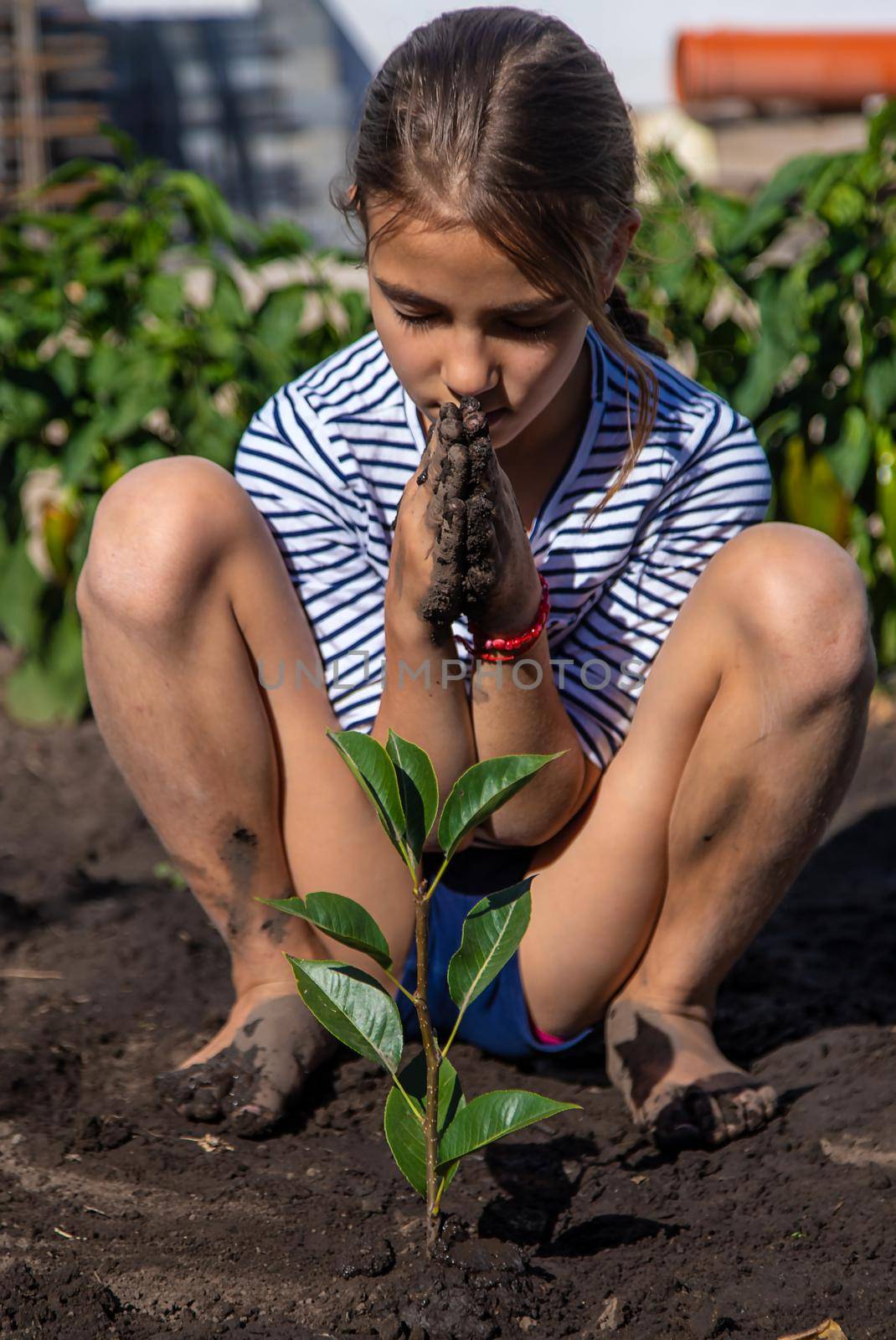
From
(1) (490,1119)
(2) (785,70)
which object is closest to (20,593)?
(1) (490,1119)

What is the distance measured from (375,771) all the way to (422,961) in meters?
0.20

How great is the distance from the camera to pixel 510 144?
4.83ft

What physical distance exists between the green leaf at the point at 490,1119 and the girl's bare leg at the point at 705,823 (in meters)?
0.42

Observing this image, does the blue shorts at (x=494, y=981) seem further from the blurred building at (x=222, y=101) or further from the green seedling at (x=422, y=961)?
the blurred building at (x=222, y=101)

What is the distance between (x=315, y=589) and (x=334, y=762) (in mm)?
237

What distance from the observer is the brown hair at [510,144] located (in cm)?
146

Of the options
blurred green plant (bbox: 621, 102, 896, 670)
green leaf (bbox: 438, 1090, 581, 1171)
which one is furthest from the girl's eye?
blurred green plant (bbox: 621, 102, 896, 670)

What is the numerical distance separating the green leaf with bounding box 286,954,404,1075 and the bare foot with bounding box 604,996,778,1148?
47cm

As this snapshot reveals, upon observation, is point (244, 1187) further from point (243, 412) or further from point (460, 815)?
point (243, 412)

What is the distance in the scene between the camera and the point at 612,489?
176 cm

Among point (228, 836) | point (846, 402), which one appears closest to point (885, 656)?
point (846, 402)

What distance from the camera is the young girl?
1.51m

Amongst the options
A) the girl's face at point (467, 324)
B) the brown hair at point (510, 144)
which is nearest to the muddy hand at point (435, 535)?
the girl's face at point (467, 324)

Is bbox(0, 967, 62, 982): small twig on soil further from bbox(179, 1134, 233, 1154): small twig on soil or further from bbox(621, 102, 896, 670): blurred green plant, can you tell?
bbox(621, 102, 896, 670): blurred green plant
